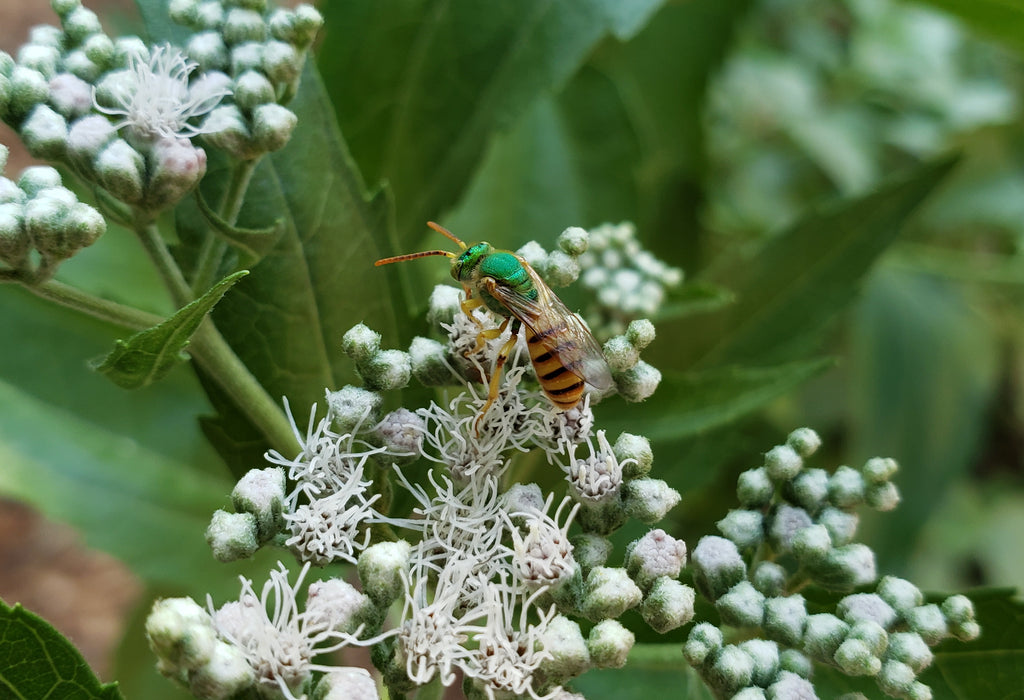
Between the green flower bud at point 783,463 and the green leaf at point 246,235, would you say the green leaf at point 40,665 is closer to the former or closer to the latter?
the green leaf at point 246,235

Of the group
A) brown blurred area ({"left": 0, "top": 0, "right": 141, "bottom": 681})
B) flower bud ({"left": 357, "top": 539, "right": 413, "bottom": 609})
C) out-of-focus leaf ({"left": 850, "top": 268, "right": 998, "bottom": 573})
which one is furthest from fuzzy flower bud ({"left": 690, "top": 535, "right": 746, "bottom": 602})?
brown blurred area ({"left": 0, "top": 0, "right": 141, "bottom": 681})

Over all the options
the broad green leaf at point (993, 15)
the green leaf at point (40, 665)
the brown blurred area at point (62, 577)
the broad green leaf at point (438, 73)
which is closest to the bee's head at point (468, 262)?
the broad green leaf at point (438, 73)

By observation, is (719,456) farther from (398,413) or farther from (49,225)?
(49,225)

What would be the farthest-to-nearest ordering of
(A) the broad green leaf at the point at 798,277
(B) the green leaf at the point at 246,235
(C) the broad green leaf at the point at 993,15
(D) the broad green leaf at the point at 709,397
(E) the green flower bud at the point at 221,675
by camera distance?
(C) the broad green leaf at the point at 993,15
(A) the broad green leaf at the point at 798,277
(D) the broad green leaf at the point at 709,397
(B) the green leaf at the point at 246,235
(E) the green flower bud at the point at 221,675

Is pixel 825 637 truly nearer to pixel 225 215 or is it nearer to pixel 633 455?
pixel 633 455

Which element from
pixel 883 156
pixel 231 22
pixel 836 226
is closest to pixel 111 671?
pixel 231 22

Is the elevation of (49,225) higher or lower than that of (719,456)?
higher
